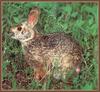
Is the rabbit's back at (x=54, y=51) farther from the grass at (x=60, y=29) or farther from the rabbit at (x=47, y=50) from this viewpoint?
the grass at (x=60, y=29)

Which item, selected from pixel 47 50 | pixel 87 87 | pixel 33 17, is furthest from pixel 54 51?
pixel 87 87

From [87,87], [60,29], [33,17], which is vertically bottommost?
[87,87]

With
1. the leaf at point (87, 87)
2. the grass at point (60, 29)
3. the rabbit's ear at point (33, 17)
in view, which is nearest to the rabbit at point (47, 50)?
the rabbit's ear at point (33, 17)

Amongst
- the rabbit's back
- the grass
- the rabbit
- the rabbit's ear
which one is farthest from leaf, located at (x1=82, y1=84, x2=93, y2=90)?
the rabbit's ear

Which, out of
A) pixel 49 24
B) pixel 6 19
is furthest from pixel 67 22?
pixel 6 19

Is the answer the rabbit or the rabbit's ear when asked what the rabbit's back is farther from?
the rabbit's ear

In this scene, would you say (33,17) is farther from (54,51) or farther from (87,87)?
(87,87)

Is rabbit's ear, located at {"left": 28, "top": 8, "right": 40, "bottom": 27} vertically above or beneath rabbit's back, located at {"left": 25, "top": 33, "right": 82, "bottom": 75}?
above
